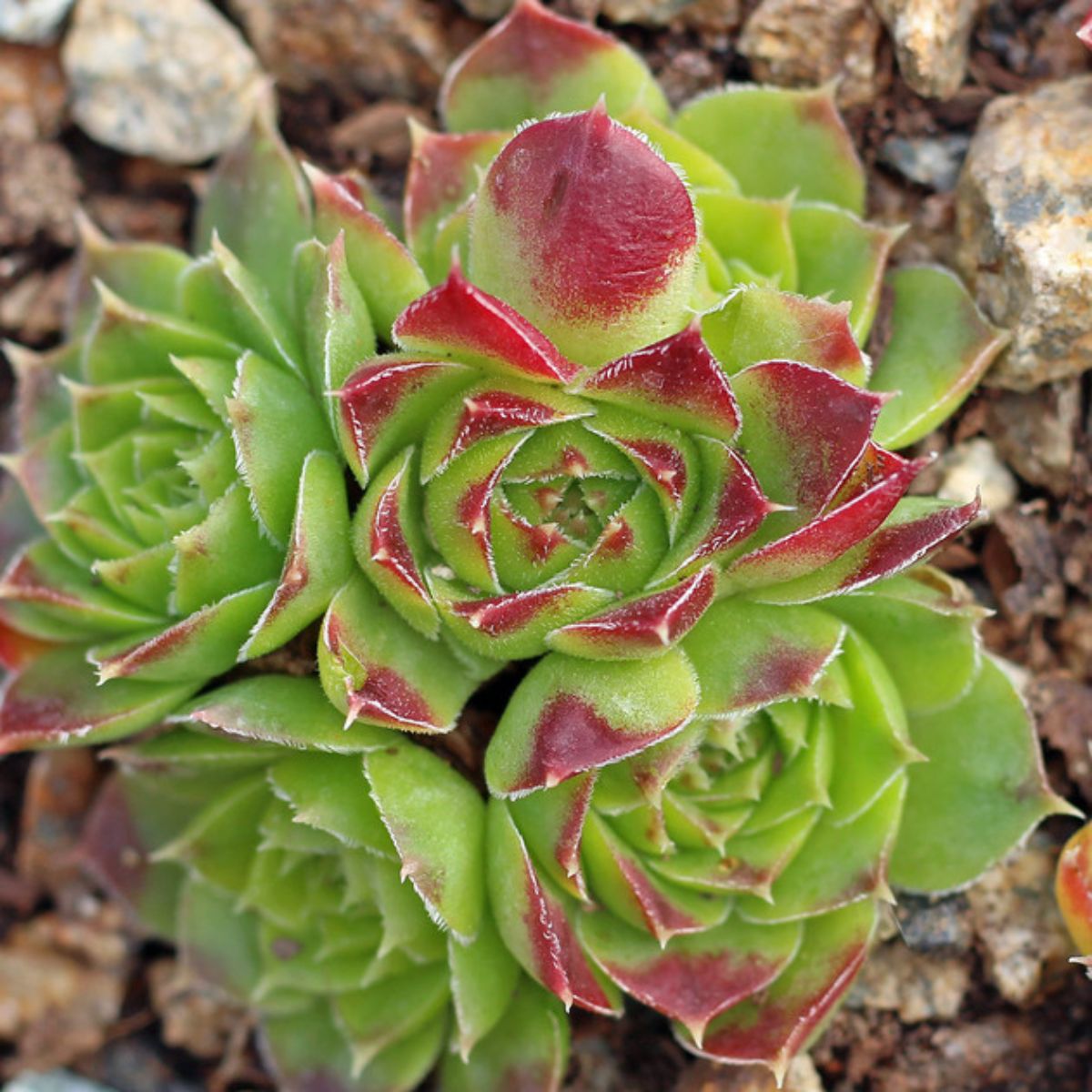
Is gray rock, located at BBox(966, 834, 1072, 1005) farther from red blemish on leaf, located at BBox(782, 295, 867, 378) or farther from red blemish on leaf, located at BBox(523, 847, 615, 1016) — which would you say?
red blemish on leaf, located at BBox(782, 295, 867, 378)

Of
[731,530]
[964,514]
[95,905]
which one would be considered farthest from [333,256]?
[95,905]

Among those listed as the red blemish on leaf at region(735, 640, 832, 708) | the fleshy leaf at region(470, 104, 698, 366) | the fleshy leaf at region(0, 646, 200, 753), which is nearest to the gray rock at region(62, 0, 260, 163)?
the fleshy leaf at region(470, 104, 698, 366)

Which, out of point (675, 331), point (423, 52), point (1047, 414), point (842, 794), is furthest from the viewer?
point (423, 52)

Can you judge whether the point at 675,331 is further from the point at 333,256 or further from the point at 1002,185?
the point at 1002,185

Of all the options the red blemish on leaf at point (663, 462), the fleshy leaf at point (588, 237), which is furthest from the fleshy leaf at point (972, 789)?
the fleshy leaf at point (588, 237)

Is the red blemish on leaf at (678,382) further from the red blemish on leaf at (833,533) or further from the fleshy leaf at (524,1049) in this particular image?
the fleshy leaf at (524,1049)

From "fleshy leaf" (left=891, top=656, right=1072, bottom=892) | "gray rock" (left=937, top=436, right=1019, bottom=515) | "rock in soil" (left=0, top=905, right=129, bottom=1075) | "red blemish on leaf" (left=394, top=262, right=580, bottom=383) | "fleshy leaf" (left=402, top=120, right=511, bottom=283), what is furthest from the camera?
"rock in soil" (left=0, top=905, right=129, bottom=1075)
